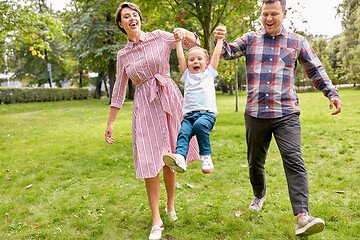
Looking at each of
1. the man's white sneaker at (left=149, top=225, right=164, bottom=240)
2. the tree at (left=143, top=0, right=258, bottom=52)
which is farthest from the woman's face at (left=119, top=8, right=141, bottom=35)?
the tree at (left=143, top=0, right=258, bottom=52)

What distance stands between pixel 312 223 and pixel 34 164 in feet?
19.9

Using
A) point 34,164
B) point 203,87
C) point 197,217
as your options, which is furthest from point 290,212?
point 34,164

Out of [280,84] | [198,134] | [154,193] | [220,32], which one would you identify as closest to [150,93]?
[198,134]

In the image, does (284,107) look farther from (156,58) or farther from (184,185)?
(184,185)

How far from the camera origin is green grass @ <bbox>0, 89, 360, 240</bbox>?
352 cm


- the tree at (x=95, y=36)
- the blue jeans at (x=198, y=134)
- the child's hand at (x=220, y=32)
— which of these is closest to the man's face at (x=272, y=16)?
the child's hand at (x=220, y=32)

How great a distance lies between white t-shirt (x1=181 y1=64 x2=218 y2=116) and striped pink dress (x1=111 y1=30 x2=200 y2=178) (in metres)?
0.37

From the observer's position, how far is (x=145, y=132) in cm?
320

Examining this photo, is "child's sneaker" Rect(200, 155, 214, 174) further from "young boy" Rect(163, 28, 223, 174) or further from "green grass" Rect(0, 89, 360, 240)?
"green grass" Rect(0, 89, 360, 240)

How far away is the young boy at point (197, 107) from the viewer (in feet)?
8.58

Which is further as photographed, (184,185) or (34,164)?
(34,164)

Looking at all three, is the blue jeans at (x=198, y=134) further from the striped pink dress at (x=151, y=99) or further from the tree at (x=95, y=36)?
the tree at (x=95, y=36)

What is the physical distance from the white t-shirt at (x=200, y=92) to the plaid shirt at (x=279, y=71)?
0.38m

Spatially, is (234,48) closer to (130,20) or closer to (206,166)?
(130,20)
